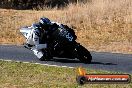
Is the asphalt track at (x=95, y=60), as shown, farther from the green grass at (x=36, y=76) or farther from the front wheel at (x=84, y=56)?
the green grass at (x=36, y=76)

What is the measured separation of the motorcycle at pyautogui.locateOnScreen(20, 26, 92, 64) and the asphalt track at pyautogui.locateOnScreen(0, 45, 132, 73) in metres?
0.26

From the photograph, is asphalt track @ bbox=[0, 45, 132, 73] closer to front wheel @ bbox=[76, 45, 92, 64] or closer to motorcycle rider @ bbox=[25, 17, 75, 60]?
front wheel @ bbox=[76, 45, 92, 64]

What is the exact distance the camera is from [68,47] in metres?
15.9

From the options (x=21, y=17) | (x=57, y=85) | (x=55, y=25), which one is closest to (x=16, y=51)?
(x=55, y=25)

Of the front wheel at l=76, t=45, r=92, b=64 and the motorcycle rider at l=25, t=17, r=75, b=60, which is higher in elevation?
the motorcycle rider at l=25, t=17, r=75, b=60

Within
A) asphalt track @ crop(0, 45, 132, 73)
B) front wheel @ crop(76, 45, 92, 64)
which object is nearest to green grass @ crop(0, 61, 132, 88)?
asphalt track @ crop(0, 45, 132, 73)

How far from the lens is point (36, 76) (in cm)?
1288

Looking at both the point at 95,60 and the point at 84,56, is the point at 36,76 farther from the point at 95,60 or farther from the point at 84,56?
the point at 95,60

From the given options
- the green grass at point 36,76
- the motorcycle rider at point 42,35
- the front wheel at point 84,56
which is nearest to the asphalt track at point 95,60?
the front wheel at point 84,56

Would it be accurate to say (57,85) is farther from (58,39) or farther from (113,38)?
(113,38)

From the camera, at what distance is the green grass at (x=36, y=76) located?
11.5m

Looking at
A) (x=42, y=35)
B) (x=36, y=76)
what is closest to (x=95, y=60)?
(x=42, y=35)

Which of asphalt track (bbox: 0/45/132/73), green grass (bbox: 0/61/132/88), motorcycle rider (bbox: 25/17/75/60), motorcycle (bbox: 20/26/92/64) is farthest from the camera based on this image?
motorcycle rider (bbox: 25/17/75/60)

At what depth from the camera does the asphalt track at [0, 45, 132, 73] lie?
15.5m
